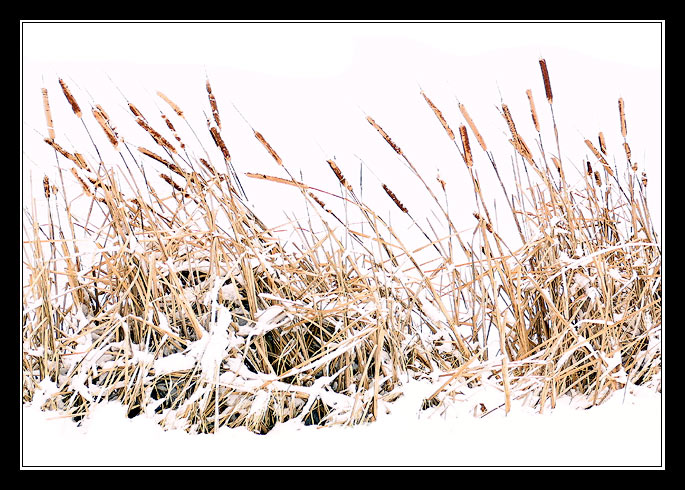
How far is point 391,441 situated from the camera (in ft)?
4.14

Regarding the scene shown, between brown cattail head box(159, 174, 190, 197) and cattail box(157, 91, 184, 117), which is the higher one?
cattail box(157, 91, 184, 117)

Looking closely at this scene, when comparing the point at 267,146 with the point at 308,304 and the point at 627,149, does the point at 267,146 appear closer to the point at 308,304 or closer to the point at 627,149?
the point at 308,304

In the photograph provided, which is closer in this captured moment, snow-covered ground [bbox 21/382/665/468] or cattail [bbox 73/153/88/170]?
snow-covered ground [bbox 21/382/665/468]

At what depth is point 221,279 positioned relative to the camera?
1.31 m

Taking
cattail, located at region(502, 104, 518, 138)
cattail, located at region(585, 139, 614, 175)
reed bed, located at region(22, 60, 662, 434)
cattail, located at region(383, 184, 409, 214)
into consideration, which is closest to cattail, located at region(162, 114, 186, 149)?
reed bed, located at region(22, 60, 662, 434)

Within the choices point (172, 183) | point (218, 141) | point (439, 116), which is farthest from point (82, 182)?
point (439, 116)

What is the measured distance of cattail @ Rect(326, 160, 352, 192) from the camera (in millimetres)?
1355

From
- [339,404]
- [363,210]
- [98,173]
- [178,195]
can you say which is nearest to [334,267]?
[363,210]

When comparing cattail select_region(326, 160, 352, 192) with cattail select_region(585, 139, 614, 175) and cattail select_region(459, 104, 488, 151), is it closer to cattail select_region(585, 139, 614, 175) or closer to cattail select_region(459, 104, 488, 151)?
cattail select_region(459, 104, 488, 151)

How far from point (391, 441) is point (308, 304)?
0.99 feet

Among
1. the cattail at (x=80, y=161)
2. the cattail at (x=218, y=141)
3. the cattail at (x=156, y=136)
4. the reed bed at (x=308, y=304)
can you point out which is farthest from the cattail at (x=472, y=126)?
the cattail at (x=80, y=161)

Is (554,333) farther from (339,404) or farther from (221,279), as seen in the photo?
(221,279)

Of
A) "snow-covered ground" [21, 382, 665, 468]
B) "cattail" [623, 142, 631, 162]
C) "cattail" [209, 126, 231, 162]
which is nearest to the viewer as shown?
"snow-covered ground" [21, 382, 665, 468]

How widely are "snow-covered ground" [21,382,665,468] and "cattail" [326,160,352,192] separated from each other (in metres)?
0.42
